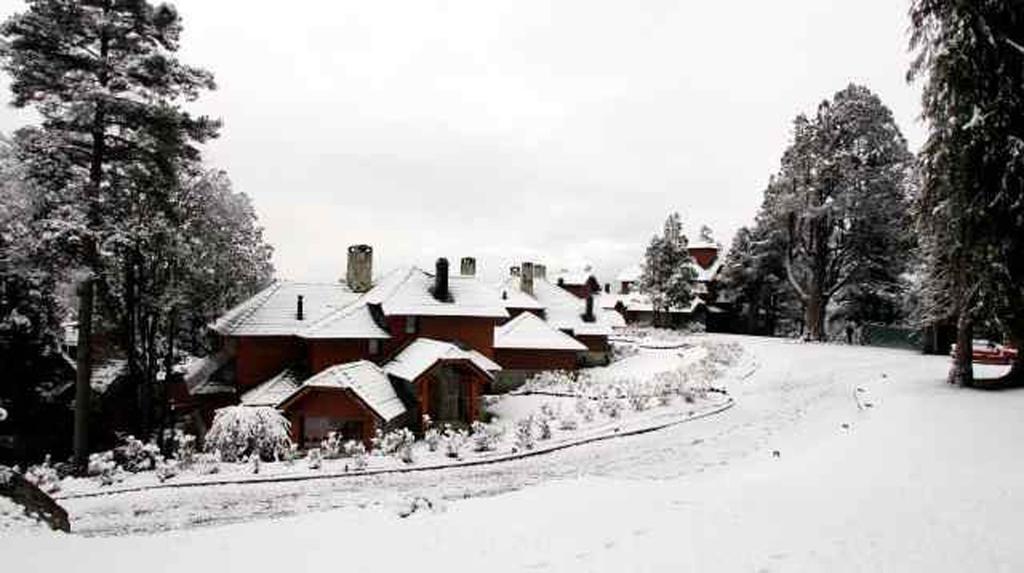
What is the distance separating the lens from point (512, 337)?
36.4 meters

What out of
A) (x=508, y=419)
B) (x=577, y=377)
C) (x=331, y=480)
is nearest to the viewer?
(x=331, y=480)

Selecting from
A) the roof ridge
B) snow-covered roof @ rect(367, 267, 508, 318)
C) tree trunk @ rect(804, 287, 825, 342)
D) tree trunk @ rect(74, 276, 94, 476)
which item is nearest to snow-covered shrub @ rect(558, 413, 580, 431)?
snow-covered roof @ rect(367, 267, 508, 318)

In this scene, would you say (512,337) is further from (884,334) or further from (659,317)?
(659,317)

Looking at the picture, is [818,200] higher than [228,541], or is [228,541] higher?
[818,200]

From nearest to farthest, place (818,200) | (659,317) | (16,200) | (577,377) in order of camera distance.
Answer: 1. (16,200)
2. (577,377)
3. (818,200)
4. (659,317)

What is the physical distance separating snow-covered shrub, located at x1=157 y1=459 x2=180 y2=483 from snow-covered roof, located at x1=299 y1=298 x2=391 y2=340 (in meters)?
9.72

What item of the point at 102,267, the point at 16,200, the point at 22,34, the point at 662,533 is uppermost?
the point at 22,34

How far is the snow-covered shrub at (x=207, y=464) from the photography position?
15.4 meters

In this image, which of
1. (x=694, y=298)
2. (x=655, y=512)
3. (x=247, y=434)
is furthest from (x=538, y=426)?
(x=694, y=298)

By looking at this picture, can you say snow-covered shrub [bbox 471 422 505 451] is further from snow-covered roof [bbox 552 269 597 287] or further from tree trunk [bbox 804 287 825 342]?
snow-covered roof [bbox 552 269 597 287]

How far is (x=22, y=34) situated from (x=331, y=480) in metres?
14.1

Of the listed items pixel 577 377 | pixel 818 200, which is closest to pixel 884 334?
pixel 818 200

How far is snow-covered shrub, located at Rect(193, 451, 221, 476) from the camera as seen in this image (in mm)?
15383

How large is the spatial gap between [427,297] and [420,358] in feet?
14.7
